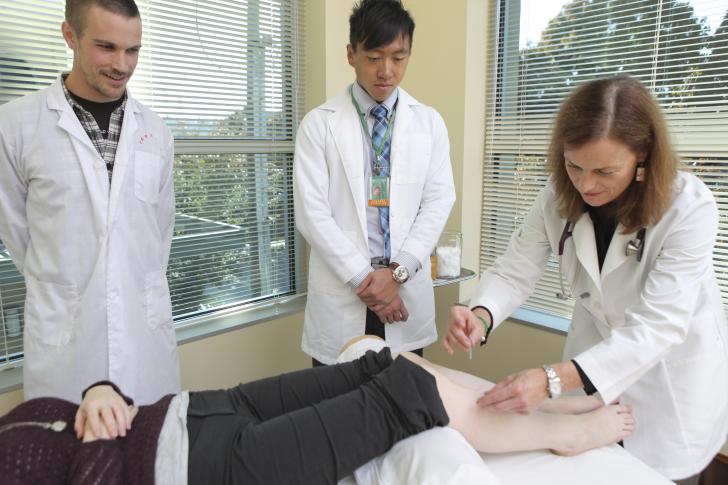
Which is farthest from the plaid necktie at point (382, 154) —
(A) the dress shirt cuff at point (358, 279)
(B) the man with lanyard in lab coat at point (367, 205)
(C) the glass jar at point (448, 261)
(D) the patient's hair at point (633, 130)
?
(D) the patient's hair at point (633, 130)

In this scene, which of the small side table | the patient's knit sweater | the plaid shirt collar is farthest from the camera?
the small side table

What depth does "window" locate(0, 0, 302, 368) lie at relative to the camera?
1.88 metres

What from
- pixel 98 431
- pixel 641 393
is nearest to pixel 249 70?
pixel 98 431

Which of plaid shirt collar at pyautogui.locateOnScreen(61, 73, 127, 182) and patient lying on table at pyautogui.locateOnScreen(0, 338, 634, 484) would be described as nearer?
patient lying on table at pyautogui.locateOnScreen(0, 338, 634, 484)

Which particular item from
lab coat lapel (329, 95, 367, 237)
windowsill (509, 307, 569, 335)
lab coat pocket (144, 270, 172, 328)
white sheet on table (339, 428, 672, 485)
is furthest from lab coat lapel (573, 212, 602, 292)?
lab coat pocket (144, 270, 172, 328)

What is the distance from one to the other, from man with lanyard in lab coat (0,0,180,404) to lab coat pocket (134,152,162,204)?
0.03 metres

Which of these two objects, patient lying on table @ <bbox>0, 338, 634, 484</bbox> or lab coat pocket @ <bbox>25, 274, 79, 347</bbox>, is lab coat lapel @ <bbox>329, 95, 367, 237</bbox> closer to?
patient lying on table @ <bbox>0, 338, 634, 484</bbox>

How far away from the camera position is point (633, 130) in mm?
1166

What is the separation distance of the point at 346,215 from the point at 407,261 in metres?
0.26

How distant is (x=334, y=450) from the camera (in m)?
1.11

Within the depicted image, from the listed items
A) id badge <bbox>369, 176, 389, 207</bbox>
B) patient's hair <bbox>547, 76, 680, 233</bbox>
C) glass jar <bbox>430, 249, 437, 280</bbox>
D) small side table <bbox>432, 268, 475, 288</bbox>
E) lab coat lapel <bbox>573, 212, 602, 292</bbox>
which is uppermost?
patient's hair <bbox>547, 76, 680, 233</bbox>

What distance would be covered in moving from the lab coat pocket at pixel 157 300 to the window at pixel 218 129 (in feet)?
1.79

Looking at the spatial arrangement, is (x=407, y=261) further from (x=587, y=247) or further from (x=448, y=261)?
(x=587, y=247)

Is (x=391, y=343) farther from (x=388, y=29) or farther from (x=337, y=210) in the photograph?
(x=388, y=29)
